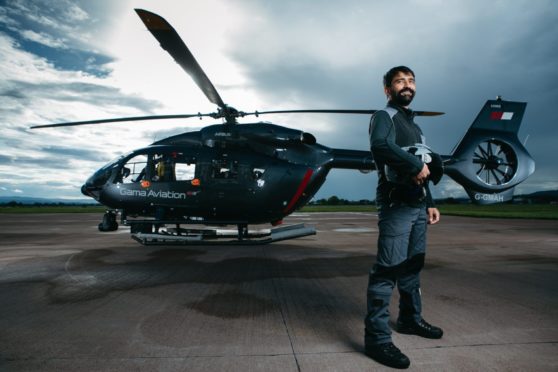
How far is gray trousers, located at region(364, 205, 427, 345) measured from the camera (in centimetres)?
249

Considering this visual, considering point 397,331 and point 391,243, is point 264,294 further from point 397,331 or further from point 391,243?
point 391,243

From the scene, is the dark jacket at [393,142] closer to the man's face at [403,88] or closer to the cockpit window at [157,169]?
the man's face at [403,88]

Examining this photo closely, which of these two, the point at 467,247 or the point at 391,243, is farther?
the point at 467,247

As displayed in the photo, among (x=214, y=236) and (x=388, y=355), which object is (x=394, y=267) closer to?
(x=388, y=355)

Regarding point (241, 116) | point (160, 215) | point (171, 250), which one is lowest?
point (171, 250)

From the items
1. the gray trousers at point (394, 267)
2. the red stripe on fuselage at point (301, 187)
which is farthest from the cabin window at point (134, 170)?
the gray trousers at point (394, 267)

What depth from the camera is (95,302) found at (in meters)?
3.79

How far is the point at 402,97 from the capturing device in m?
2.79

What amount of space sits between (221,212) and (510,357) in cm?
700

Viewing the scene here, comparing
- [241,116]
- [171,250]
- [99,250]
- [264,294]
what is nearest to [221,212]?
[171,250]

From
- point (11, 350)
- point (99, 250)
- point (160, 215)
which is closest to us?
point (11, 350)

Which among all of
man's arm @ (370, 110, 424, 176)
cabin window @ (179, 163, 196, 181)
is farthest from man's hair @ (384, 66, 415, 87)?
cabin window @ (179, 163, 196, 181)

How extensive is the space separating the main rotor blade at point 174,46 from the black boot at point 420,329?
5393 mm

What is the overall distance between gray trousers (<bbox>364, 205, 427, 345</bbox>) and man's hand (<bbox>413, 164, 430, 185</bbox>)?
9.6 inches
